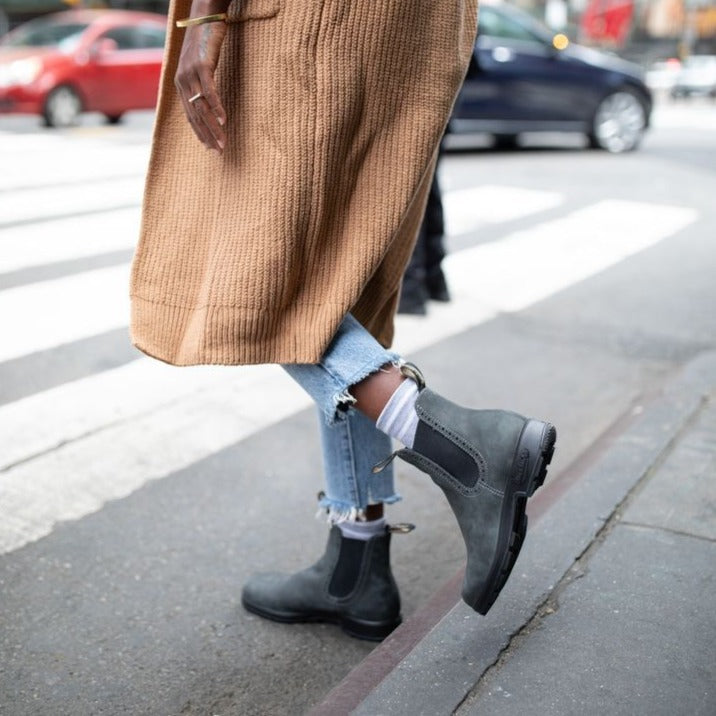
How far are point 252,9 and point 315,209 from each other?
348 mm

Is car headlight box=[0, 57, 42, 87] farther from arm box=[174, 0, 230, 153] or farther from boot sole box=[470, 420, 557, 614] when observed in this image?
boot sole box=[470, 420, 557, 614]

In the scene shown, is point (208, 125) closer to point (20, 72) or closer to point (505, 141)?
point (505, 141)

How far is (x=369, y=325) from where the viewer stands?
2217 mm

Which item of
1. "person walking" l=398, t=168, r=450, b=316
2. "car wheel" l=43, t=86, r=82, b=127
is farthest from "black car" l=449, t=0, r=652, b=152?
"person walking" l=398, t=168, r=450, b=316

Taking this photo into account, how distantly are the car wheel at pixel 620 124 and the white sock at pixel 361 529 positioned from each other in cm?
1107

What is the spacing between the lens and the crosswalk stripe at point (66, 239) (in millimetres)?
6238

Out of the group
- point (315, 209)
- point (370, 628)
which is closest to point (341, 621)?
point (370, 628)

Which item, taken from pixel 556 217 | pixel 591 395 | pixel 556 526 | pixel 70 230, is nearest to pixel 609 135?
pixel 556 217

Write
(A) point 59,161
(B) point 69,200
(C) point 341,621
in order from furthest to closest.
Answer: (A) point 59,161, (B) point 69,200, (C) point 341,621

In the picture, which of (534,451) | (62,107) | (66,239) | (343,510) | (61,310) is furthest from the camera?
(62,107)

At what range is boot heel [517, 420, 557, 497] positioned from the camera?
1953 mm

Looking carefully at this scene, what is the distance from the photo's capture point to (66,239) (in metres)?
6.75

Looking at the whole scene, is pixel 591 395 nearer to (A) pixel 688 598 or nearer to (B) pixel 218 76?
(A) pixel 688 598

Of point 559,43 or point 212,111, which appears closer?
point 212,111
